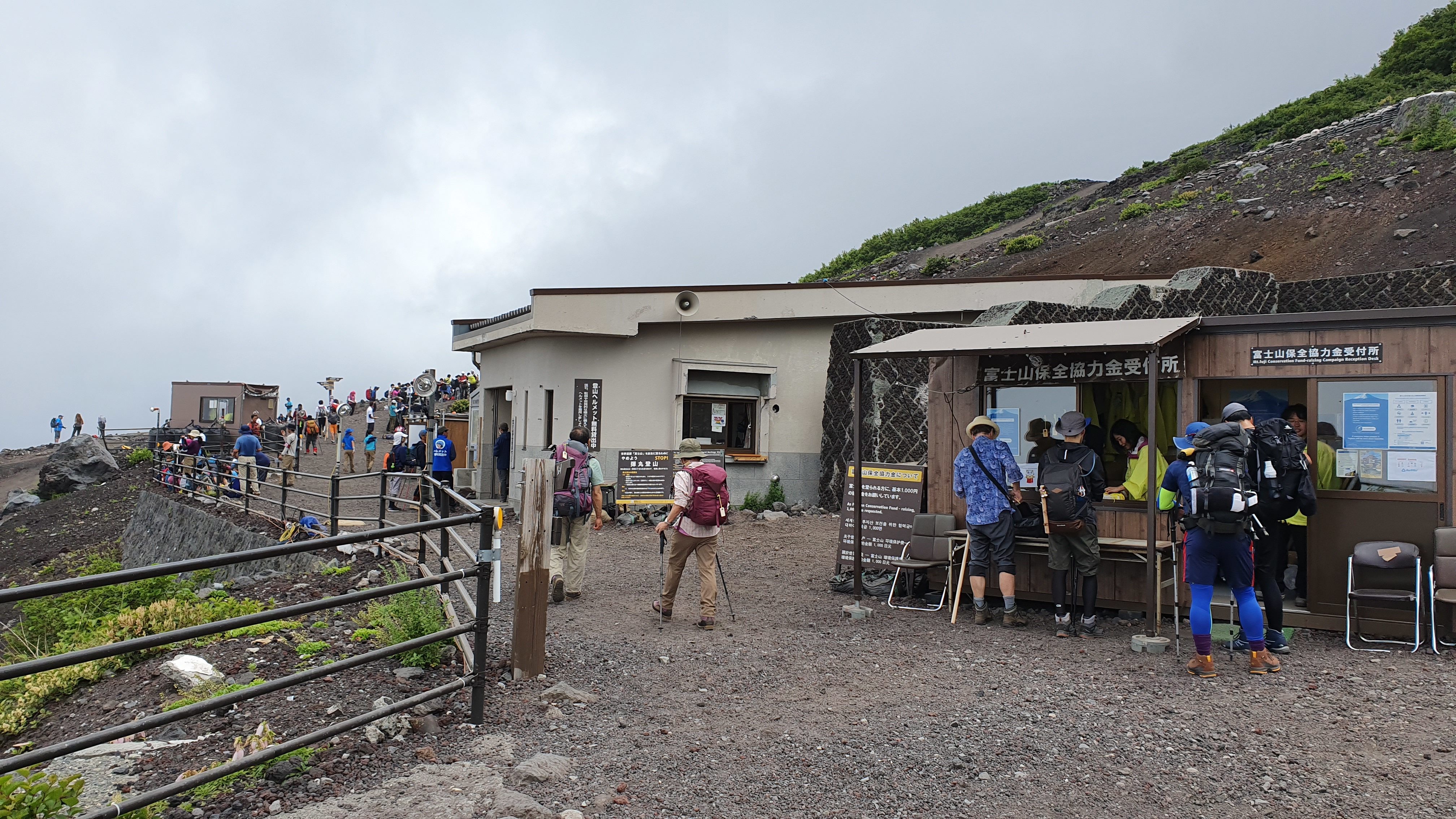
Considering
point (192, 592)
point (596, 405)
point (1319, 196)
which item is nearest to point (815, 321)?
point (596, 405)

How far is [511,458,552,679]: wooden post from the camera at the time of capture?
19.5 ft

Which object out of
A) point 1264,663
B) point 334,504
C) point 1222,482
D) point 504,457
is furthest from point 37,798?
point 504,457

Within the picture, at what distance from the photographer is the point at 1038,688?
619 cm

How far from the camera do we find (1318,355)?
761 centimetres

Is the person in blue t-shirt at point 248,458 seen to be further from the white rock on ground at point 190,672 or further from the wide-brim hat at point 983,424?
the wide-brim hat at point 983,424

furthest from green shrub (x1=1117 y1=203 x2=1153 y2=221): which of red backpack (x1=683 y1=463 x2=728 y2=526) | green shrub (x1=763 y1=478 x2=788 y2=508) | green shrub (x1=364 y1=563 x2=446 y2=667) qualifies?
green shrub (x1=364 y1=563 x2=446 y2=667)

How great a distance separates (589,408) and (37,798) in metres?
13.6

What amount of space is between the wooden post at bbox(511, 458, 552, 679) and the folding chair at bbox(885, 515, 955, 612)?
13.8 feet

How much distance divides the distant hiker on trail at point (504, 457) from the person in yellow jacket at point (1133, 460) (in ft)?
40.0

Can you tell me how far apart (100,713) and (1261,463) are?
833 cm

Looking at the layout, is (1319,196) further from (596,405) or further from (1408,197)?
(596,405)

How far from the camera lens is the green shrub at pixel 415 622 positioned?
6012 millimetres

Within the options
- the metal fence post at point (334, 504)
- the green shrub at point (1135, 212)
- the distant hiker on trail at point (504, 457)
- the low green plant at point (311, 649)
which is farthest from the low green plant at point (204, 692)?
the green shrub at point (1135, 212)

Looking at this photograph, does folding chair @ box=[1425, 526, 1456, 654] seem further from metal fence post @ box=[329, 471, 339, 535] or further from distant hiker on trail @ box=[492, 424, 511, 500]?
distant hiker on trail @ box=[492, 424, 511, 500]
